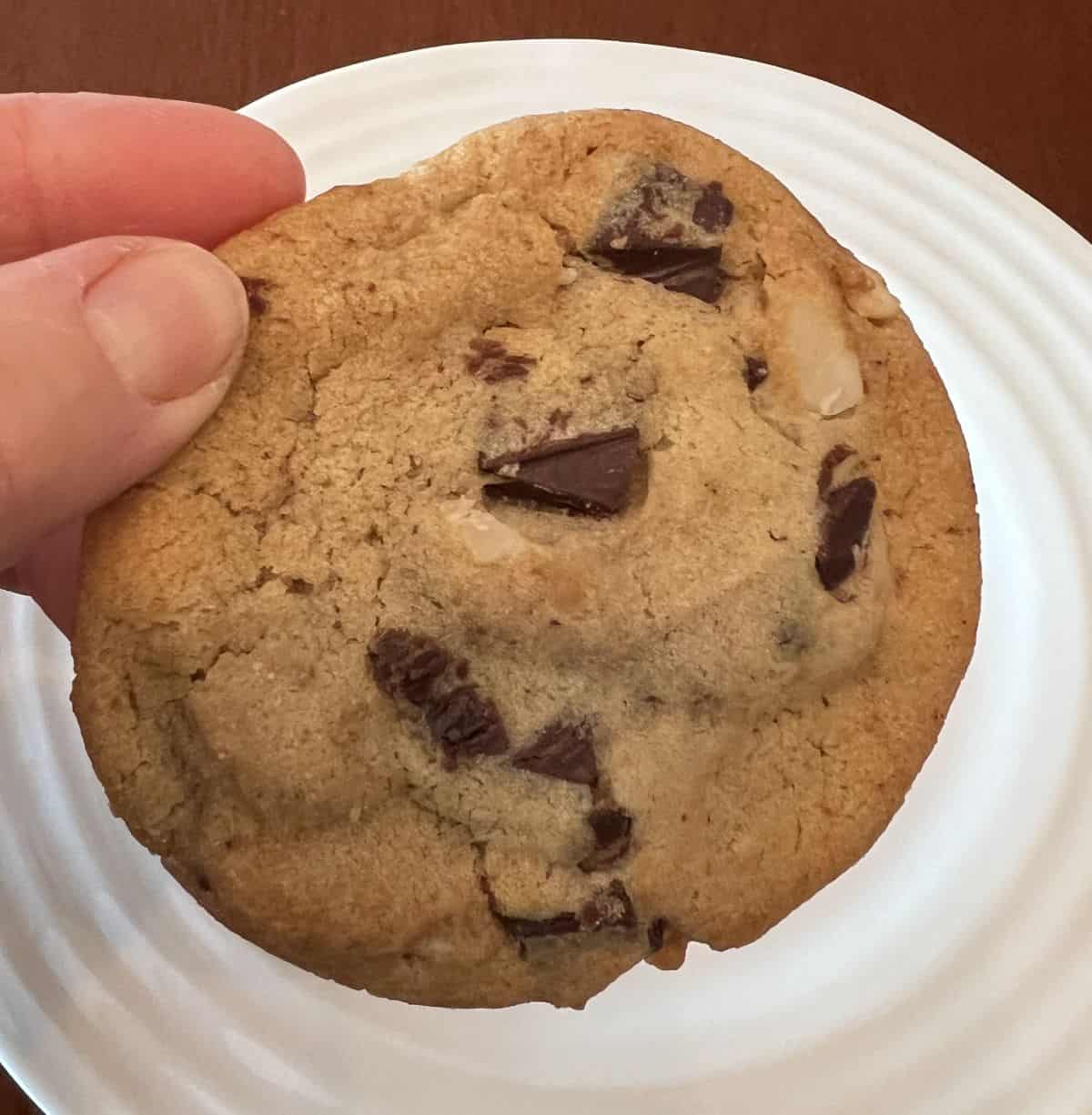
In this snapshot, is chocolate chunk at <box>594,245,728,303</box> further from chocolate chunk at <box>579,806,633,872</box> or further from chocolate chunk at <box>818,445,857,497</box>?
chocolate chunk at <box>579,806,633,872</box>

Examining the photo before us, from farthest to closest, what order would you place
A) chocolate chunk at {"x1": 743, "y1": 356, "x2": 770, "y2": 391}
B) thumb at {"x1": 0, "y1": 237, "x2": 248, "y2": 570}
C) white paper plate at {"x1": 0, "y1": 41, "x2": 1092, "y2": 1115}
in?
1. white paper plate at {"x1": 0, "y1": 41, "x2": 1092, "y2": 1115}
2. chocolate chunk at {"x1": 743, "y1": 356, "x2": 770, "y2": 391}
3. thumb at {"x1": 0, "y1": 237, "x2": 248, "y2": 570}

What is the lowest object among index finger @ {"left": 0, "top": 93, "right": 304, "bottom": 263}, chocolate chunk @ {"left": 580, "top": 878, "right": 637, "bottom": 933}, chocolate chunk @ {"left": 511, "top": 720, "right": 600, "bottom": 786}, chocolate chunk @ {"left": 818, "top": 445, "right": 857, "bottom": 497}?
chocolate chunk @ {"left": 580, "top": 878, "right": 637, "bottom": 933}

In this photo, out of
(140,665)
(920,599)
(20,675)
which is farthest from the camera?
(20,675)

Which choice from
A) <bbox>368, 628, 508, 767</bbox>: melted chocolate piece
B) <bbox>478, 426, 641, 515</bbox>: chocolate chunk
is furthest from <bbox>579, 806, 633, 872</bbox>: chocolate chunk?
<bbox>478, 426, 641, 515</bbox>: chocolate chunk

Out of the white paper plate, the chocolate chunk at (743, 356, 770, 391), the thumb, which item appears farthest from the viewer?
the white paper plate

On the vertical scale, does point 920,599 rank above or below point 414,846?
above

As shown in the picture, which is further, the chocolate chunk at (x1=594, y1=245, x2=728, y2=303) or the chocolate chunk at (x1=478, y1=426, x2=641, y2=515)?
the chocolate chunk at (x1=594, y1=245, x2=728, y2=303)

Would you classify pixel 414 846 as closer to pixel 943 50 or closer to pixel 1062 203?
pixel 1062 203

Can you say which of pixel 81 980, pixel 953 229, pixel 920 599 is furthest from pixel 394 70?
pixel 81 980
